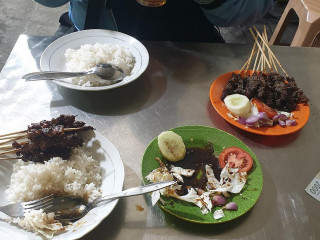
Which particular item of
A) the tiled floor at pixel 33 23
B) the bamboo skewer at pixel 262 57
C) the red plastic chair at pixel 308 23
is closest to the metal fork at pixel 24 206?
the bamboo skewer at pixel 262 57

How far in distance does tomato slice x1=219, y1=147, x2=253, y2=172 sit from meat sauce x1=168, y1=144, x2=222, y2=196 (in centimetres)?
3

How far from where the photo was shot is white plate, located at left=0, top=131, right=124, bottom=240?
916 millimetres

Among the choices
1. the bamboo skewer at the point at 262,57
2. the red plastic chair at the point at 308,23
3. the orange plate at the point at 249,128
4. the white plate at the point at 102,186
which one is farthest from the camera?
the red plastic chair at the point at 308,23

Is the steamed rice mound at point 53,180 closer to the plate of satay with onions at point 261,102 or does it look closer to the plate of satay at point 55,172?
the plate of satay at point 55,172

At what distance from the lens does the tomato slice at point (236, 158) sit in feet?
3.97

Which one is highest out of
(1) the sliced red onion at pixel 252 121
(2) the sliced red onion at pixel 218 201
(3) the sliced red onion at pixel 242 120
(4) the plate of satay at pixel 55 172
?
(1) the sliced red onion at pixel 252 121

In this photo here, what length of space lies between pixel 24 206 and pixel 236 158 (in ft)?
2.54

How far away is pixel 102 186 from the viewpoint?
110 centimetres

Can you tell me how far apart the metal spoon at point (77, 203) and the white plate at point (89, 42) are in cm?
57

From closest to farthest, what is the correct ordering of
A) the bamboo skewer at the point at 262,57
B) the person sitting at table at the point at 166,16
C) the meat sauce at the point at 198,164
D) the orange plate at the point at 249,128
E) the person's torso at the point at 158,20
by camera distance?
1. the meat sauce at the point at 198,164
2. the orange plate at the point at 249,128
3. the bamboo skewer at the point at 262,57
4. the person sitting at table at the point at 166,16
5. the person's torso at the point at 158,20

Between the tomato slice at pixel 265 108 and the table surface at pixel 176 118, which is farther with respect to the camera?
the tomato slice at pixel 265 108

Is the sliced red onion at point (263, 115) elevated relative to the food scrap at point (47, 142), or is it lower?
elevated

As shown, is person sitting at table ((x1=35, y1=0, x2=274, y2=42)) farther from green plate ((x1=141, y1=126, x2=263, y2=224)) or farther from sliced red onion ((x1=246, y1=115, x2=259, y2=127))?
green plate ((x1=141, y1=126, x2=263, y2=224))

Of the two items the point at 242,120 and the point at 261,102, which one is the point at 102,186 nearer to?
the point at 242,120
